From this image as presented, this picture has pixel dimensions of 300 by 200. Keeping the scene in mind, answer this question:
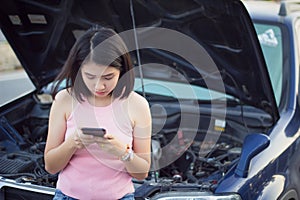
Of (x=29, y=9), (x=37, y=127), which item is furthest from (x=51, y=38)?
(x=37, y=127)

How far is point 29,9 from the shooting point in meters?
3.76

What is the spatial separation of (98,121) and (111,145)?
0.60ft

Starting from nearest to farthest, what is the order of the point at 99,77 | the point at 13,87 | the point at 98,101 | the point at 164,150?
1. the point at 99,77
2. the point at 98,101
3. the point at 164,150
4. the point at 13,87

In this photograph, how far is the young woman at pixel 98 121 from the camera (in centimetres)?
210

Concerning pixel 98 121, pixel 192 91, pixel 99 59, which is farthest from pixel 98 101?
pixel 192 91

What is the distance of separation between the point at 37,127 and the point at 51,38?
29.2 inches

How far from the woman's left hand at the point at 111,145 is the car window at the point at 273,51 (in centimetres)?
180

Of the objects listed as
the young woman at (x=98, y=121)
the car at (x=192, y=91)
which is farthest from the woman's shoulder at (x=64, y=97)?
the car at (x=192, y=91)

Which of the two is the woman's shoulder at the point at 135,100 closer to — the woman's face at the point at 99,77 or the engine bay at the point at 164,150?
the woman's face at the point at 99,77

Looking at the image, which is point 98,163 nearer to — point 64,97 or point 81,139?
point 81,139

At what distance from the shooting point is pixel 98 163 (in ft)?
7.06

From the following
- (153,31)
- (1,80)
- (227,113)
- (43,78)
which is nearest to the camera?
(153,31)

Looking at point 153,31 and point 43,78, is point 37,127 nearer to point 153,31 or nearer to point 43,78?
point 43,78

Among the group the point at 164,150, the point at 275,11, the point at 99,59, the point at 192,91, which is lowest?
the point at 164,150
